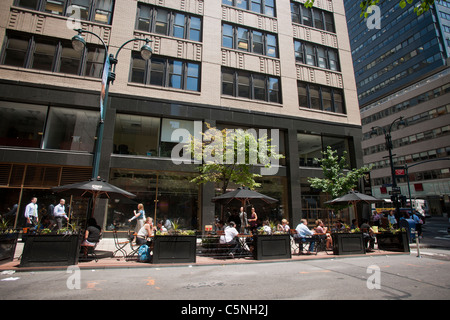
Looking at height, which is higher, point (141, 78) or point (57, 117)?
point (141, 78)

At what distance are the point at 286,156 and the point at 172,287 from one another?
49.1 feet

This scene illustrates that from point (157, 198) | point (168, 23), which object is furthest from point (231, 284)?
point (168, 23)

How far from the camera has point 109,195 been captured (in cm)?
1041

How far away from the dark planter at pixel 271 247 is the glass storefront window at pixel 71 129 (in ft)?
38.9

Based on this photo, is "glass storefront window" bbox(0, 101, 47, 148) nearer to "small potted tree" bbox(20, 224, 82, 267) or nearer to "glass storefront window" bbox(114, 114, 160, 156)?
"glass storefront window" bbox(114, 114, 160, 156)

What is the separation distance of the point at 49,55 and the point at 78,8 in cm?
401

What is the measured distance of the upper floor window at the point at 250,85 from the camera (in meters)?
18.8

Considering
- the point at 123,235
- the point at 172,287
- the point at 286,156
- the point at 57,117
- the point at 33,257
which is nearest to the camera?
the point at 172,287

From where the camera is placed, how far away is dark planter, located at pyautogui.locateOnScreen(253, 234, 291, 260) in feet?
31.0

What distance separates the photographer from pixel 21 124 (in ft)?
49.4

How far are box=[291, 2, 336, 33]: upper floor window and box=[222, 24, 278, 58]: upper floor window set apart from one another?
365cm
